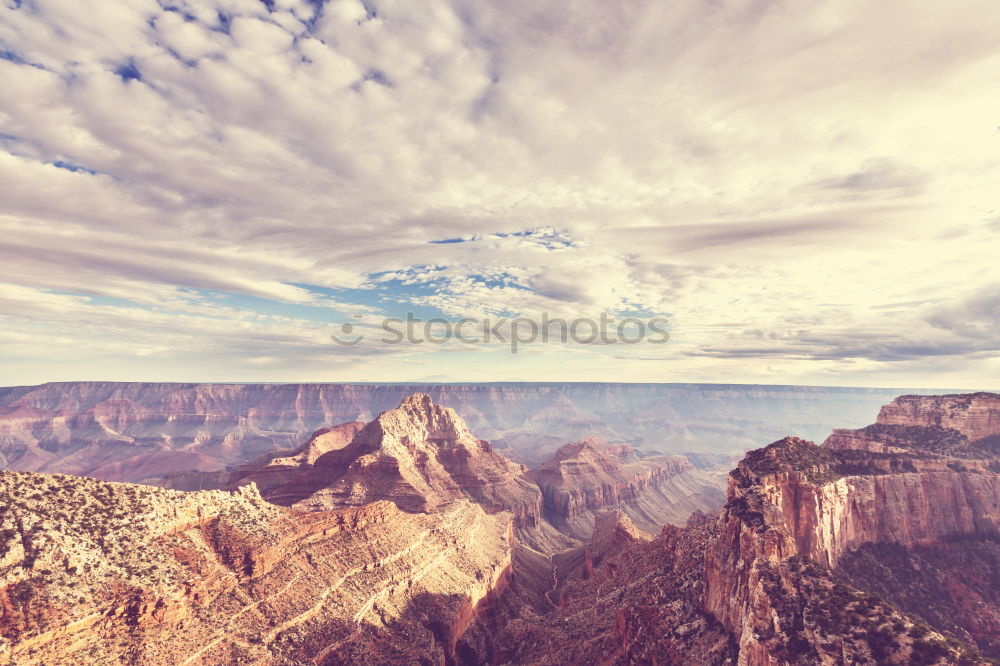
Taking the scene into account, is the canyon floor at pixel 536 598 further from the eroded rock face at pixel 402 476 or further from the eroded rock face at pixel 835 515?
the eroded rock face at pixel 402 476

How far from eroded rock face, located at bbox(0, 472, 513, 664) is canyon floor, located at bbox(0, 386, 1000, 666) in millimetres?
203

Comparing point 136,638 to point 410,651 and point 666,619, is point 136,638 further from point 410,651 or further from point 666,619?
point 666,619

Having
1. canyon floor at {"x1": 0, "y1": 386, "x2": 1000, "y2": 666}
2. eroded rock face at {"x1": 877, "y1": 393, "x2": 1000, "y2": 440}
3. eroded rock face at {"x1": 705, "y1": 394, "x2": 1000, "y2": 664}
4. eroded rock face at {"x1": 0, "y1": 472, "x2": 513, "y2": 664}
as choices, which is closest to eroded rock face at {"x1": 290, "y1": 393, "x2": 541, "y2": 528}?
canyon floor at {"x1": 0, "y1": 386, "x2": 1000, "y2": 666}

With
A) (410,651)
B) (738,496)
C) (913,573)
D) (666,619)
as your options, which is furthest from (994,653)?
(410,651)

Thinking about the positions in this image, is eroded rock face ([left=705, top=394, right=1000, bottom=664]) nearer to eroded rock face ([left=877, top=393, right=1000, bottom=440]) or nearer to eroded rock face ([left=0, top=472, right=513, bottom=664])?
Answer: eroded rock face ([left=877, top=393, right=1000, bottom=440])

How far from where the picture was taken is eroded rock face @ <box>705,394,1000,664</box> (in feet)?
123

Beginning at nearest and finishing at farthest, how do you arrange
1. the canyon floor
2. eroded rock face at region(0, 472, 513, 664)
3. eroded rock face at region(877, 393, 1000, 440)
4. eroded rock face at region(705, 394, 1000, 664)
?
eroded rock face at region(705, 394, 1000, 664)
the canyon floor
eroded rock face at region(0, 472, 513, 664)
eroded rock face at region(877, 393, 1000, 440)

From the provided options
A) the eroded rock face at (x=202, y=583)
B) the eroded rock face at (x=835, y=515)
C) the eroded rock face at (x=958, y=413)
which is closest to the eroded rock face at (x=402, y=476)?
the eroded rock face at (x=202, y=583)

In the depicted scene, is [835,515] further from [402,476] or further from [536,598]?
[402,476]

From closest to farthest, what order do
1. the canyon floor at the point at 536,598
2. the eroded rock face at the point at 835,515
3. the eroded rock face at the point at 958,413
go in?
the eroded rock face at the point at 835,515
the canyon floor at the point at 536,598
the eroded rock face at the point at 958,413

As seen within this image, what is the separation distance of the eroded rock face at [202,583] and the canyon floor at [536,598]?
203 mm

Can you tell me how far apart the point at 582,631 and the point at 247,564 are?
47612mm

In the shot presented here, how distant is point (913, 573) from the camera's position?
68438mm

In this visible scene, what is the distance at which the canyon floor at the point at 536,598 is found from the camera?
40.3 meters
